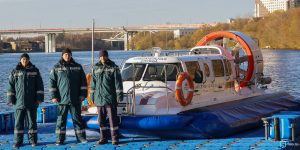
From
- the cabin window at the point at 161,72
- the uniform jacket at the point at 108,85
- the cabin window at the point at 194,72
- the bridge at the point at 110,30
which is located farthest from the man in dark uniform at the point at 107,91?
the bridge at the point at 110,30

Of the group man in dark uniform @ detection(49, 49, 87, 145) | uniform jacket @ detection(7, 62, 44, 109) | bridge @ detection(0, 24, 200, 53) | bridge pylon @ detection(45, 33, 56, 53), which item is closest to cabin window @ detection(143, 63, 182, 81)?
man in dark uniform @ detection(49, 49, 87, 145)

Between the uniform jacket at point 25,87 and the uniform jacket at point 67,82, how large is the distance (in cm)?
29

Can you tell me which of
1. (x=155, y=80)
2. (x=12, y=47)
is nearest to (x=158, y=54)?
(x=155, y=80)

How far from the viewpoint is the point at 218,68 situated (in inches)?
640

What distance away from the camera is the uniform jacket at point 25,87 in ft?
42.5

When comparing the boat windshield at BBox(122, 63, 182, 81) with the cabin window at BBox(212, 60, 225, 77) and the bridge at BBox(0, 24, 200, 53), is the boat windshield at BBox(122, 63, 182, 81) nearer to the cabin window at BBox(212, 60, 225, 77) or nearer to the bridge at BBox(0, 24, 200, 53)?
the cabin window at BBox(212, 60, 225, 77)

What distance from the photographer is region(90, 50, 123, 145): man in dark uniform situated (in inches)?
508

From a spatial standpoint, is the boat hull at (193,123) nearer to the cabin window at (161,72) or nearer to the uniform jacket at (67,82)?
the cabin window at (161,72)

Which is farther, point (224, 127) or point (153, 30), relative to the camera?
point (153, 30)

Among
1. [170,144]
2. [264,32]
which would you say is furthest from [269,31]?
[170,144]

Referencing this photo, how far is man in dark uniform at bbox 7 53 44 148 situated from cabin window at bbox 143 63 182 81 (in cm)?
281

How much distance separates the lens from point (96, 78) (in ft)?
42.9

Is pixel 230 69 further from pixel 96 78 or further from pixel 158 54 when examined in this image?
pixel 96 78

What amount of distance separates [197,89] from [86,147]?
11.5 ft
